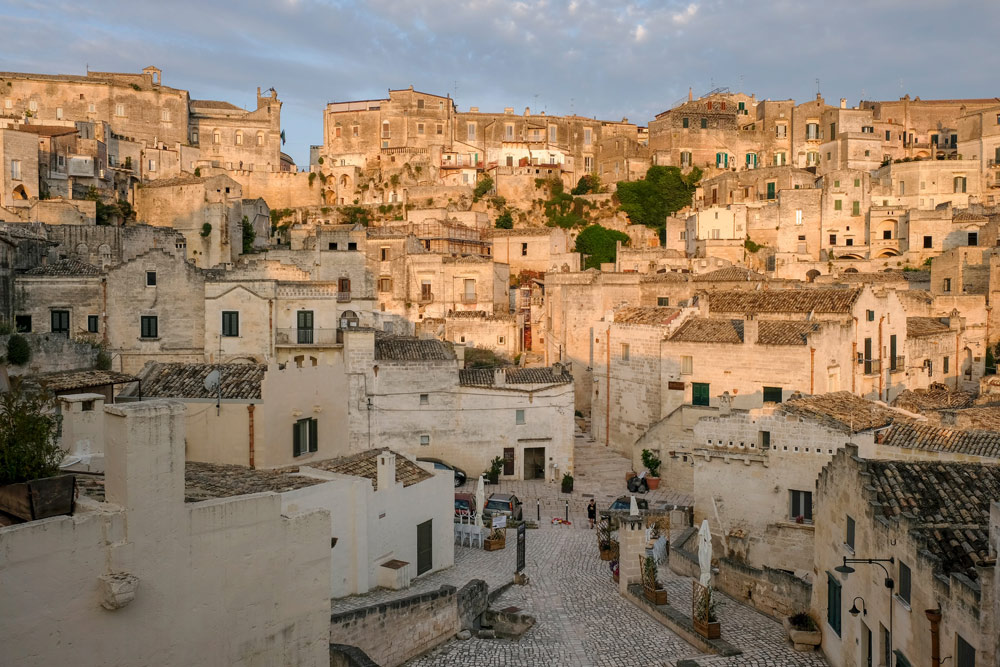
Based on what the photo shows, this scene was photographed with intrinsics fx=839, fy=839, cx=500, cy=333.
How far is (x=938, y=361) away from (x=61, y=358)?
37.0 meters

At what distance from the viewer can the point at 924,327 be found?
39.3 metres

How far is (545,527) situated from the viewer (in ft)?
80.7

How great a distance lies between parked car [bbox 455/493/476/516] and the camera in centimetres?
2462

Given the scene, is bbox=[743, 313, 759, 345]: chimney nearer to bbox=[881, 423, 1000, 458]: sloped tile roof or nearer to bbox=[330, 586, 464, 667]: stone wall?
bbox=[881, 423, 1000, 458]: sloped tile roof

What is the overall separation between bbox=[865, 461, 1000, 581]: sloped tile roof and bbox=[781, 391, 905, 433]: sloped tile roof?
505cm

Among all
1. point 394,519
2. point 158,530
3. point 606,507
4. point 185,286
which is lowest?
point 606,507

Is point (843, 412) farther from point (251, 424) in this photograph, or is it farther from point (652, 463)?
point (251, 424)

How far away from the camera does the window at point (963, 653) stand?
9.50 meters

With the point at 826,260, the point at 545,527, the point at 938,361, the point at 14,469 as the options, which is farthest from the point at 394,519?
the point at 826,260

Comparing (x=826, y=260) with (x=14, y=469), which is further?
(x=826, y=260)

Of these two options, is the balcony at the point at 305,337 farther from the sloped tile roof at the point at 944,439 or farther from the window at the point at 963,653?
the window at the point at 963,653

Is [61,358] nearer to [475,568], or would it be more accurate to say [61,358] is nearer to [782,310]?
[475,568]

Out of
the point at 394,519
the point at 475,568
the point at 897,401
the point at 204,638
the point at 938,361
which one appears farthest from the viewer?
the point at 938,361

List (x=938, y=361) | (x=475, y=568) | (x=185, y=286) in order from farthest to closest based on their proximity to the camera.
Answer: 1. (x=938, y=361)
2. (x=185, y=286)
3. (x=475, y=568)
